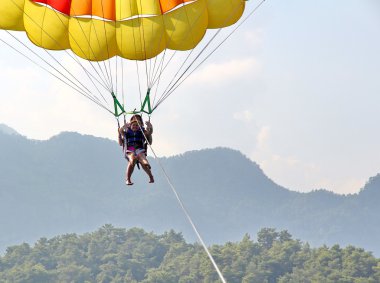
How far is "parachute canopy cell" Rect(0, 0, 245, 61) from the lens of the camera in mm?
27125

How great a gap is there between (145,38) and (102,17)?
129 centimetres

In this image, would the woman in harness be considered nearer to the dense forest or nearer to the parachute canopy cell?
the parachute canopy cell

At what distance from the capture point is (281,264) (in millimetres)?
135625

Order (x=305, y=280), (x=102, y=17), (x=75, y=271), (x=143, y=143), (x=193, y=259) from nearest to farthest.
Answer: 1. (x=143, y=143)
2. (x=102, y=17)
3. (x=305, y=280)
4. (x=193, y=259)
5. (x=75, y=271)

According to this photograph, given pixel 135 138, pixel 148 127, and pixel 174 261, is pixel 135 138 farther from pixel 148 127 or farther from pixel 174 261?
pixel 174 261

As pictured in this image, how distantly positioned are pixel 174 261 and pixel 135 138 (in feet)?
400

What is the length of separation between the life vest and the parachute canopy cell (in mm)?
3414

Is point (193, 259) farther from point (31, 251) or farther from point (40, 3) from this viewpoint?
point (40, 3)

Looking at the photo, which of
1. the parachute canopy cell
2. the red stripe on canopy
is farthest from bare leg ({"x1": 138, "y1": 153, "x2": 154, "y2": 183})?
the red stripe on canopy

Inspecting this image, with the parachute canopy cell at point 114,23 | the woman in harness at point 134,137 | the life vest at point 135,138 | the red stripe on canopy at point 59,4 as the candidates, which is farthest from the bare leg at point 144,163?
the red stripe on canopy at point 59,4

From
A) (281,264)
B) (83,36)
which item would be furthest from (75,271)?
(83,36)

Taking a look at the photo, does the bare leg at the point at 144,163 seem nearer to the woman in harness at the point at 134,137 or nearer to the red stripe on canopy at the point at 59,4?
the woman in harness at the point at 134,137

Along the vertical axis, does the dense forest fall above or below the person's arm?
above

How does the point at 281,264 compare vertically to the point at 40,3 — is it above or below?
above
